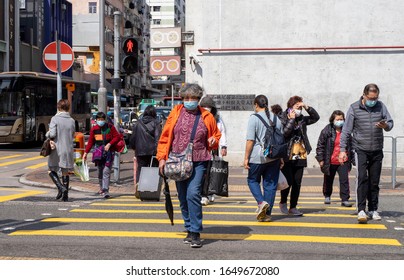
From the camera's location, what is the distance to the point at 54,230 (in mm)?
8258

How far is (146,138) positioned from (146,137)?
20 millimetres

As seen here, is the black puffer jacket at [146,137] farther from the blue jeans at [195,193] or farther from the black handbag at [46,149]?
the blue jeans at [195,193]

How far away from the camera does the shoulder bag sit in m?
7.06

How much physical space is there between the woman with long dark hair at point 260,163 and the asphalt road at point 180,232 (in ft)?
1.02

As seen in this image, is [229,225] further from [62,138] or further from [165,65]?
[165,65]

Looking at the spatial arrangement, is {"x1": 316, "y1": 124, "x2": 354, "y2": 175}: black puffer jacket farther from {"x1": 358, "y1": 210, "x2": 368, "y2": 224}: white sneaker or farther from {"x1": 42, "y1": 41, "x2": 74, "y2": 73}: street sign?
{"x1": 42, "y1": 41, "x2": 74, "y2": 73}: street sign

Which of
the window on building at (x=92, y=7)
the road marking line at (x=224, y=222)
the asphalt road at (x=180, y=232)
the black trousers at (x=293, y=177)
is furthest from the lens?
the window on building at (x=92, y=7)

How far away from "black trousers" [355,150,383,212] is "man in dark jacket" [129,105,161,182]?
417 cm

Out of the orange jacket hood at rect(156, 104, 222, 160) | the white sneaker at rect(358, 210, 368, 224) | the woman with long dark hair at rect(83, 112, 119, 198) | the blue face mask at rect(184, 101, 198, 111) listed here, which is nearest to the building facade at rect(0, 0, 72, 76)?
the woman with long dark hair at rect(83, 112, 119, 198)

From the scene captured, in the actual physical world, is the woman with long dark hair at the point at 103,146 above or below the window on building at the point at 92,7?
below

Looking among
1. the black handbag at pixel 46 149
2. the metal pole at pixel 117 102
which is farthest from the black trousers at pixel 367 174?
the metal pole at pixel 117 102

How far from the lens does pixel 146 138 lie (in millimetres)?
11891

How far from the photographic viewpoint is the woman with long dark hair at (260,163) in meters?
8.72

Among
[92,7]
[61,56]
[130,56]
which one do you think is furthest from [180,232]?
[92,7]
